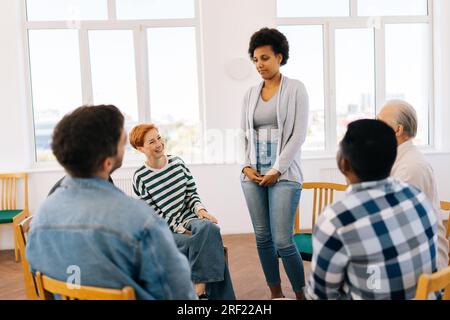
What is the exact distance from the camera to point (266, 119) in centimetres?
256

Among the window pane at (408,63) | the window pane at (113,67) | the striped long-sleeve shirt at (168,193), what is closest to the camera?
the striped long-sleeve shirt at (168,193)

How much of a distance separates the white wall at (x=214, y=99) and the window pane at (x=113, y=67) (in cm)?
72

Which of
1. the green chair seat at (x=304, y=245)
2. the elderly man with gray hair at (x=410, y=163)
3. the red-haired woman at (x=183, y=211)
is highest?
the elderly man with gray hair at (x=410, y=163)

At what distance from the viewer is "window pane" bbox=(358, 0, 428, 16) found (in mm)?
4949

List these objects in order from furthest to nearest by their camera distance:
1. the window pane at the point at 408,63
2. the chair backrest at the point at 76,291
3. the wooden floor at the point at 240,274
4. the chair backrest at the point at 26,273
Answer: the window pane at the point at 408,63, the wooden floor at the point at 240,274, the chair backrest at the point at 26,273, the chair backrest at the point at 76,291

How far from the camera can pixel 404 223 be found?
4.16ft

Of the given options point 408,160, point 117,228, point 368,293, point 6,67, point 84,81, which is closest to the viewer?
point 117,228

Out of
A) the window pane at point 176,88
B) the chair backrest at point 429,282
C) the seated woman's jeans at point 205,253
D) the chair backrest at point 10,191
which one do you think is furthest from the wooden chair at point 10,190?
the chair backrest at point 429,282

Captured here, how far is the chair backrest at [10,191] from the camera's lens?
444cm

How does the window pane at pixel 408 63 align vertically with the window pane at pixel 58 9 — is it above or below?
below

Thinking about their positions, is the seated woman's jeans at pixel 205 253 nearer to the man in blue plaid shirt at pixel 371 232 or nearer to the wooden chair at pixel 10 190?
the man in blue plaid shirt at pixel 371 232
